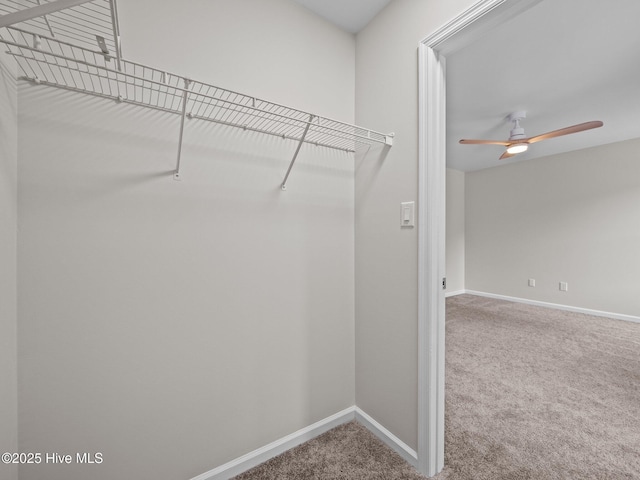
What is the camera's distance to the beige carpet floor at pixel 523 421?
1.33 metres

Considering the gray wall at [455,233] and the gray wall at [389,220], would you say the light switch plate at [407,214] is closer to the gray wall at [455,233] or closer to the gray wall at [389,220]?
the gray wall at [389,220]

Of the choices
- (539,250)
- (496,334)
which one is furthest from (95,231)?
(539,250)

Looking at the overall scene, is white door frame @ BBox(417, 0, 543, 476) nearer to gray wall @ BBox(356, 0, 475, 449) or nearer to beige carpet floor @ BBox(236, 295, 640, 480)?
gray wall @ BBox(356, 0, 475, 449)

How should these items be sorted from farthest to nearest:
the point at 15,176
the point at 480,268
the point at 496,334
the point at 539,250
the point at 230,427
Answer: the point at 480,268 → the point at 539,250 → the point at 496,334 → the point at 230,427 → the point at 15,176

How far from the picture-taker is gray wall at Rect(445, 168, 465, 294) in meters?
5.18

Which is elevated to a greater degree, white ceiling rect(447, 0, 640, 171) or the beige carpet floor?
white ceiling rect(447, 0, 640, 171)

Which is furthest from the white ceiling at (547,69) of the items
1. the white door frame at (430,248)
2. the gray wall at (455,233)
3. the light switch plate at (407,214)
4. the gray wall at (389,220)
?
the gray wall at (455,233)

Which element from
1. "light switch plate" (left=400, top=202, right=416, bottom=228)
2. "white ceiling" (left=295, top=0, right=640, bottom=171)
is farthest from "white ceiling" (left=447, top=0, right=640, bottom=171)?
"light switch plate" (left=400, top=202, right=416, bottom=228)

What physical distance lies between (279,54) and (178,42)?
0.48m

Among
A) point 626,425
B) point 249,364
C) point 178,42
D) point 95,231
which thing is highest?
point 178,42

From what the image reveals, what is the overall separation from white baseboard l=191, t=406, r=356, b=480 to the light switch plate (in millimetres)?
1204

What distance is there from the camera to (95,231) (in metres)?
0.98

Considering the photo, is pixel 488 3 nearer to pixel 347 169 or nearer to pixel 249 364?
pixel 347 169

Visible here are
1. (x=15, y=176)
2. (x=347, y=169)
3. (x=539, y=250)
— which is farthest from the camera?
(x=539, y=250)
